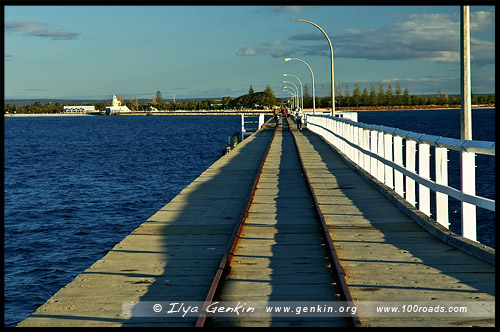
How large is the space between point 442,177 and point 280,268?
3196 millimetres

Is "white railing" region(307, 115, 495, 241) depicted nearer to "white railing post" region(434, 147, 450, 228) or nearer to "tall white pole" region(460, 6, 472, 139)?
"white railing post" region(434, 147, 450, 228)

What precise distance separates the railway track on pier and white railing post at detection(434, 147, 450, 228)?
6.31 feet

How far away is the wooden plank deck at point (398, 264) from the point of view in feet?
25.0

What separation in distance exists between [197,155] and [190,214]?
2247 inches

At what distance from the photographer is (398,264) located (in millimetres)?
9461

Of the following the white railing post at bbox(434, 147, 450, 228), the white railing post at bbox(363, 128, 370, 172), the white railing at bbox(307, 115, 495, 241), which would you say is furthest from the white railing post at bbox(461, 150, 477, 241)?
the white railing post at bbox(363, 128, 370, 172)

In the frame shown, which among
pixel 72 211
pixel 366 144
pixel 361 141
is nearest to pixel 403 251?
pixel 366 144

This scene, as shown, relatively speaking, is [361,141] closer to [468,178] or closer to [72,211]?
[468,178]

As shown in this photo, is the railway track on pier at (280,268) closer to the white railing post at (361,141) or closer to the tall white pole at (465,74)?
the tall white pole at (465,74)

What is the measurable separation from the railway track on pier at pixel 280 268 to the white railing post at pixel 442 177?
1923 mm

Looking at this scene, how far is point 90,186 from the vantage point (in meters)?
43.6

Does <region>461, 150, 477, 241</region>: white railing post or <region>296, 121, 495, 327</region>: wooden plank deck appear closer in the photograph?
<region>296, 121, 495, 327</region>: wooden plank deck

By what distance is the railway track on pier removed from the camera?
718 centimetres

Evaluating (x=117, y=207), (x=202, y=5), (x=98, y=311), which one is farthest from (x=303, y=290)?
(x=117, y=207)
